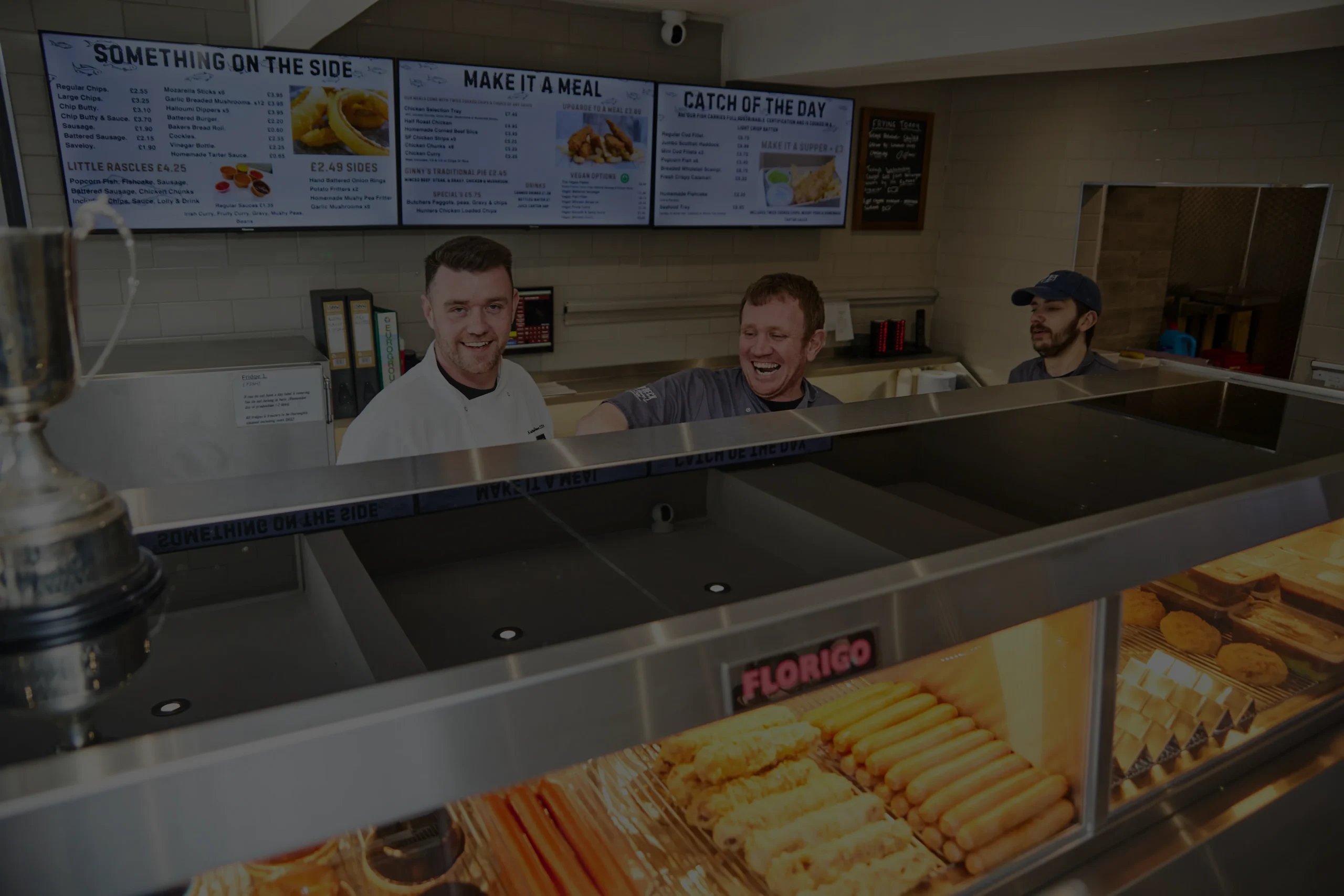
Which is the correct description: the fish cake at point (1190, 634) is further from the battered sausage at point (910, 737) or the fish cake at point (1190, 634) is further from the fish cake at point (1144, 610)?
the battered sausage at point (910, 737)

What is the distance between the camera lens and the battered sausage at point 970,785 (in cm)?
136

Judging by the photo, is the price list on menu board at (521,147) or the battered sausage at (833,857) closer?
the battered sausage at (833,857)

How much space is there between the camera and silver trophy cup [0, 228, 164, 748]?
27.2 inches

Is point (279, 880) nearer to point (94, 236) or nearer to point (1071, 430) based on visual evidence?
point (1071, 430)

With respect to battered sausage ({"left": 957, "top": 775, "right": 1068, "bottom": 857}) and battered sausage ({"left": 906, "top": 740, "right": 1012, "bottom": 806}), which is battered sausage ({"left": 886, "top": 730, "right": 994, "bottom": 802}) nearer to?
battered sausage ({"left": 906, "top": 740, "right": 1012, "bottom": 806})

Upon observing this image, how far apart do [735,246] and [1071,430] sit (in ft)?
11.3

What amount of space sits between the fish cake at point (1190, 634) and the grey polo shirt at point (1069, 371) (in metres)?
1.85

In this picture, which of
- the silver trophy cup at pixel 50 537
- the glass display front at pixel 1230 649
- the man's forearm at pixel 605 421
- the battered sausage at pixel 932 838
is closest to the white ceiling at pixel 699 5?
the man's forearm at pixel 605 421

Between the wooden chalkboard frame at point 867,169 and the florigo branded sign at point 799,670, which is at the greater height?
the wooden chalkboard frame at point 867,169

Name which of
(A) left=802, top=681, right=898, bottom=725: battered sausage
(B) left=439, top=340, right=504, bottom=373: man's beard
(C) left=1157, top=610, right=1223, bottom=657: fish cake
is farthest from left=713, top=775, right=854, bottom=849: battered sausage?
(B) left=439, top=340, right=504, bottom=373: man's beard

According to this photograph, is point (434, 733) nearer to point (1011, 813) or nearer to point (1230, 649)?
point (1011, 813)

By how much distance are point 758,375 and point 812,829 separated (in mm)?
1514

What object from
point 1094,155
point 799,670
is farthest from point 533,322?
point 799,670

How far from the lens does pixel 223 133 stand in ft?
11.4
